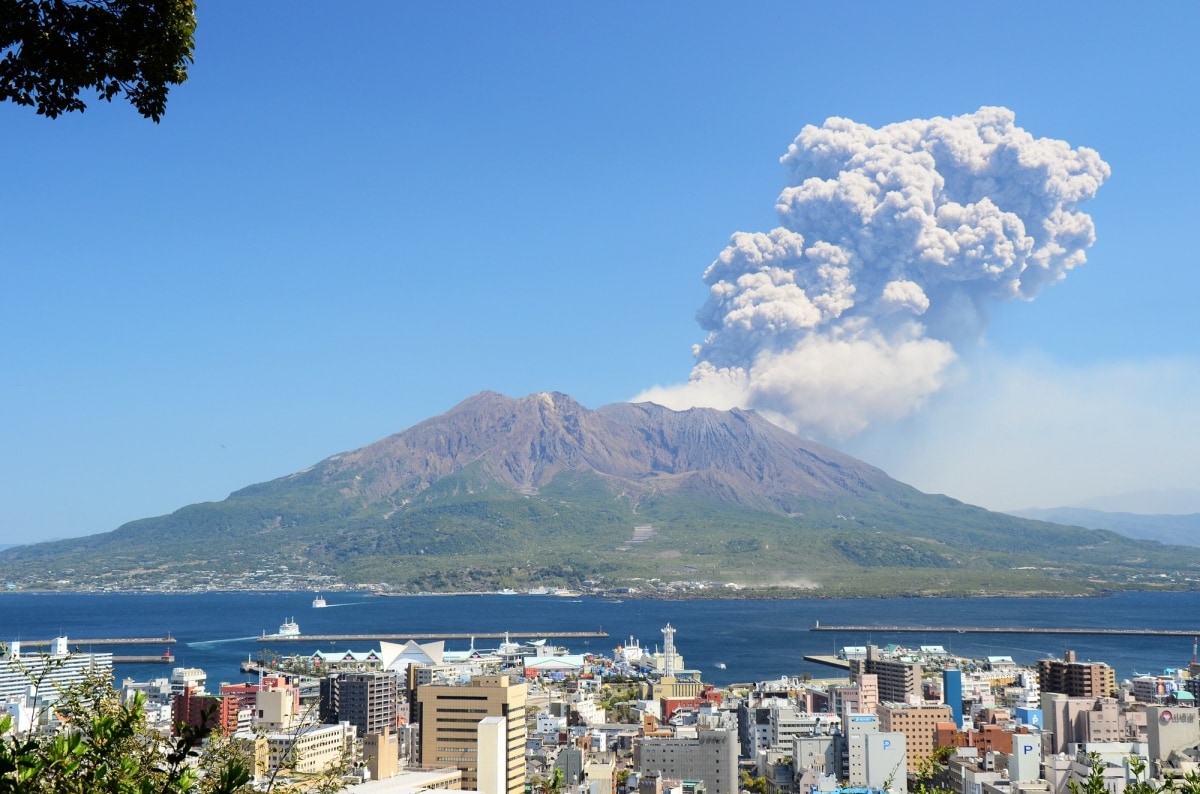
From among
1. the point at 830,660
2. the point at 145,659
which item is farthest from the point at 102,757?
the point at 145,659

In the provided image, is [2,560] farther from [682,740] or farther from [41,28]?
[41,28]

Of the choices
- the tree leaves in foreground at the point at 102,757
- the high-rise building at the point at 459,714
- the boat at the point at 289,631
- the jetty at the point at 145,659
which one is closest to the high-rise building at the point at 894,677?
the high-rise building at the point at 459,714

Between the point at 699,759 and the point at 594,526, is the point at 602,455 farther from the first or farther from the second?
the point at 699,759

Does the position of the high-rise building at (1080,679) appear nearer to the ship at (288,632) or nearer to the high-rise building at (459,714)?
the high-rise building at (459,714)

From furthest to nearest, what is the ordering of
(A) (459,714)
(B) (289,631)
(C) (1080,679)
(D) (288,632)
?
1. (B) (289,631)
2. (D) (288,632)
3. (C) (1080,679)
4. (A) (459,714)

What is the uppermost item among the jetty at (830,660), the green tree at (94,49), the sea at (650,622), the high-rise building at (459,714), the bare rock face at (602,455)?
the bare rock face at (602,455)

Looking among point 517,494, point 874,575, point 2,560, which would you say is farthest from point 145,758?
point 2,560
